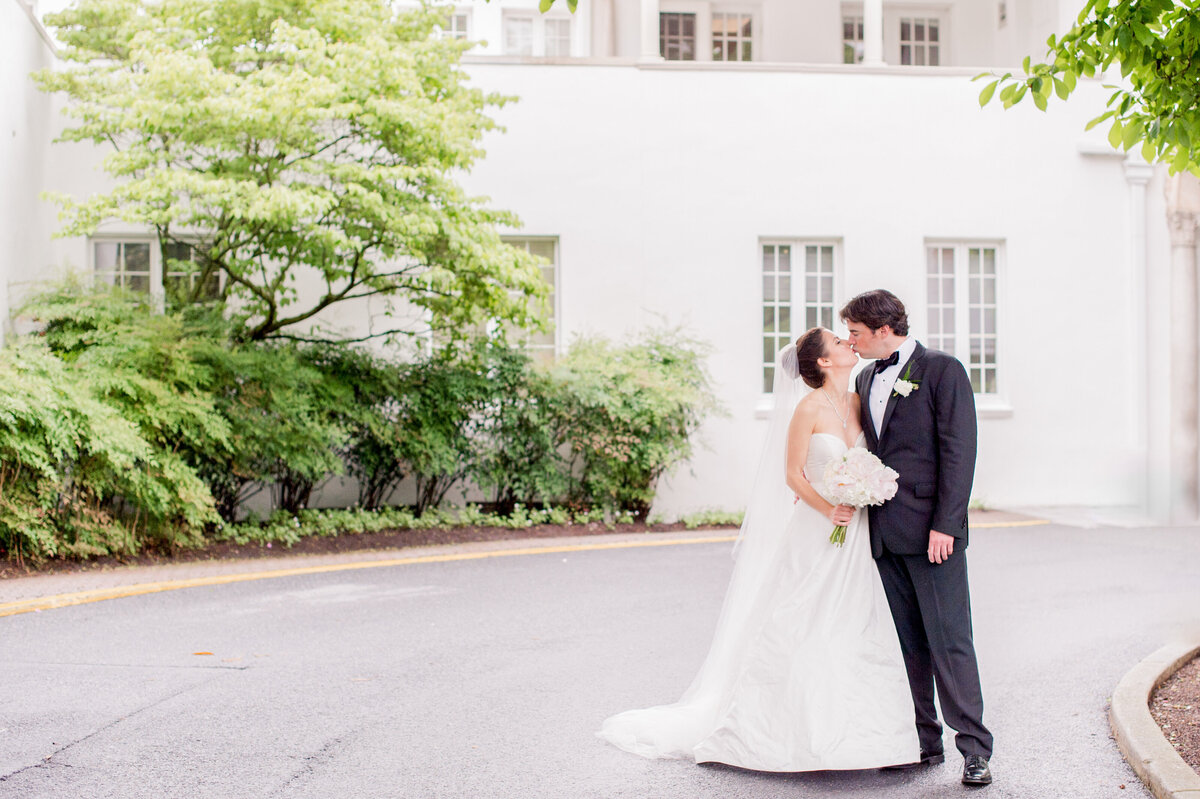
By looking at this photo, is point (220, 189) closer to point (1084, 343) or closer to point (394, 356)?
point (394, 356)

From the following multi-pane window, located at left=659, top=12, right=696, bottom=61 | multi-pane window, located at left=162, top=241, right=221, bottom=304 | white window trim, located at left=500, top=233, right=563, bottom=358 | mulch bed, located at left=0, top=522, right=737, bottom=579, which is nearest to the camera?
mulch bed, located at left=0, top=522, right=737, bottom=579

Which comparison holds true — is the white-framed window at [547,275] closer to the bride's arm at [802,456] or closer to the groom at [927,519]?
the bride's arm at [802,456]

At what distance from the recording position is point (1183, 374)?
592 inches

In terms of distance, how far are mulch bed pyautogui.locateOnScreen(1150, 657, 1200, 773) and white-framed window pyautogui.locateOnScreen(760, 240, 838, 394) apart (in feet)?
28.6

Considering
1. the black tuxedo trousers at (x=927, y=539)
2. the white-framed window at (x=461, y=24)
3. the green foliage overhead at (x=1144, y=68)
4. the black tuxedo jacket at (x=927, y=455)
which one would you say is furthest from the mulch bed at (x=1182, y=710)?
the white-framed window at (x=461, y=24)

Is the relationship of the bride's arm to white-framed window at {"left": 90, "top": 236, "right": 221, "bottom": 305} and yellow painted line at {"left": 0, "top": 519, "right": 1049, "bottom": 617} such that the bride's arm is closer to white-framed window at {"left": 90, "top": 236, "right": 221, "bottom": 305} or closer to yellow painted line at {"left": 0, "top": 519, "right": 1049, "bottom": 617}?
yellow painted line at {"left": 0, "top": 519, "right": 1049, "bottom": 617}

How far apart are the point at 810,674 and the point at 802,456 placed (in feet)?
3.13

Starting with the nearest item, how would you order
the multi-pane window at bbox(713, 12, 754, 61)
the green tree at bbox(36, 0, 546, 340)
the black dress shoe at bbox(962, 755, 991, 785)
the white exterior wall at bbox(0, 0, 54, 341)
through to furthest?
the black dress shoe at bbox(962, 755, 991, 785) < the green tree at bbox(36, 0, 546, 340) < the white exterior wall at bbox(0, 0, 54, 341) < the multi-pane window at bbox(713, 12, 754, 61)

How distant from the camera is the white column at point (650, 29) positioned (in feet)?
48.4

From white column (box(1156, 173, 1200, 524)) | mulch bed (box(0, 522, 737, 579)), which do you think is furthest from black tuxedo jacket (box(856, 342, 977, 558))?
white column (box(1156, 173, 1200, 524))

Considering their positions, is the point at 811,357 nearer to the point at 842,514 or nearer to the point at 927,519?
the point at 842,514

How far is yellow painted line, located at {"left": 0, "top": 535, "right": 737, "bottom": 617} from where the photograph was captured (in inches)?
324

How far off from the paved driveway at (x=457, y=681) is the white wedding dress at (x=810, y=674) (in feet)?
0.47

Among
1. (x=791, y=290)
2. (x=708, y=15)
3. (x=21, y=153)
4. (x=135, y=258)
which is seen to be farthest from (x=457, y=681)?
(x=708, y=15)
